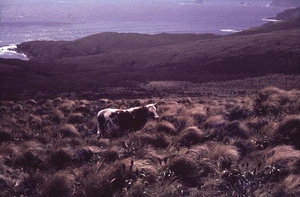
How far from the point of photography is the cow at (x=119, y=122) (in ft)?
32.1

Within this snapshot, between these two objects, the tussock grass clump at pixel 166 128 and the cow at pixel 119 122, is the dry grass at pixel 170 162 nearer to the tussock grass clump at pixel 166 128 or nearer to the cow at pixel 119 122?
the tussock grass clump at pixel 166 128

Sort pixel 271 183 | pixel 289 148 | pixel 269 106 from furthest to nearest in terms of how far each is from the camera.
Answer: pixel 269 106 < pixel 289 148 < pixel 271 183

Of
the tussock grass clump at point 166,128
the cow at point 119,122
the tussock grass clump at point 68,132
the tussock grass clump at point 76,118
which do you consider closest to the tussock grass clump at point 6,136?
the tussock grass clump at point 68,132

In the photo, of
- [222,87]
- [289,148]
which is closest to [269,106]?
[289,148]

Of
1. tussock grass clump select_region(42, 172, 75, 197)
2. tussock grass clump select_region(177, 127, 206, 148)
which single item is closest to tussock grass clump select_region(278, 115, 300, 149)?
tussock grass clump select_region(177, 127, 206, 148)

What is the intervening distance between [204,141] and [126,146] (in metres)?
1.94

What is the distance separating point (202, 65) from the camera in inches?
2271

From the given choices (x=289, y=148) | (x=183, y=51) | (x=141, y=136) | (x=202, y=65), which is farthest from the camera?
(x=183, y=51)

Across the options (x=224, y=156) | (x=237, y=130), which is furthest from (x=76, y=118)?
(x=224, y=156)

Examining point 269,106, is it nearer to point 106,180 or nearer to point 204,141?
point 204,141

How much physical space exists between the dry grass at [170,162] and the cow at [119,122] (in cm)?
73

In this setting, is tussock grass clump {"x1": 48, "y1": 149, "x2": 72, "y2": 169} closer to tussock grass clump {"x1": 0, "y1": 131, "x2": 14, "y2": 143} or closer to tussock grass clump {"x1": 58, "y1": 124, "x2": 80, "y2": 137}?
tussock grass clump {"x1": 58, "y1": 124, "x2": 80, "y2": 137}

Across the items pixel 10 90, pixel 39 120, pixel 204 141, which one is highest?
pixel 204 141

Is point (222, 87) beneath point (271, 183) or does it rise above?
beneath
